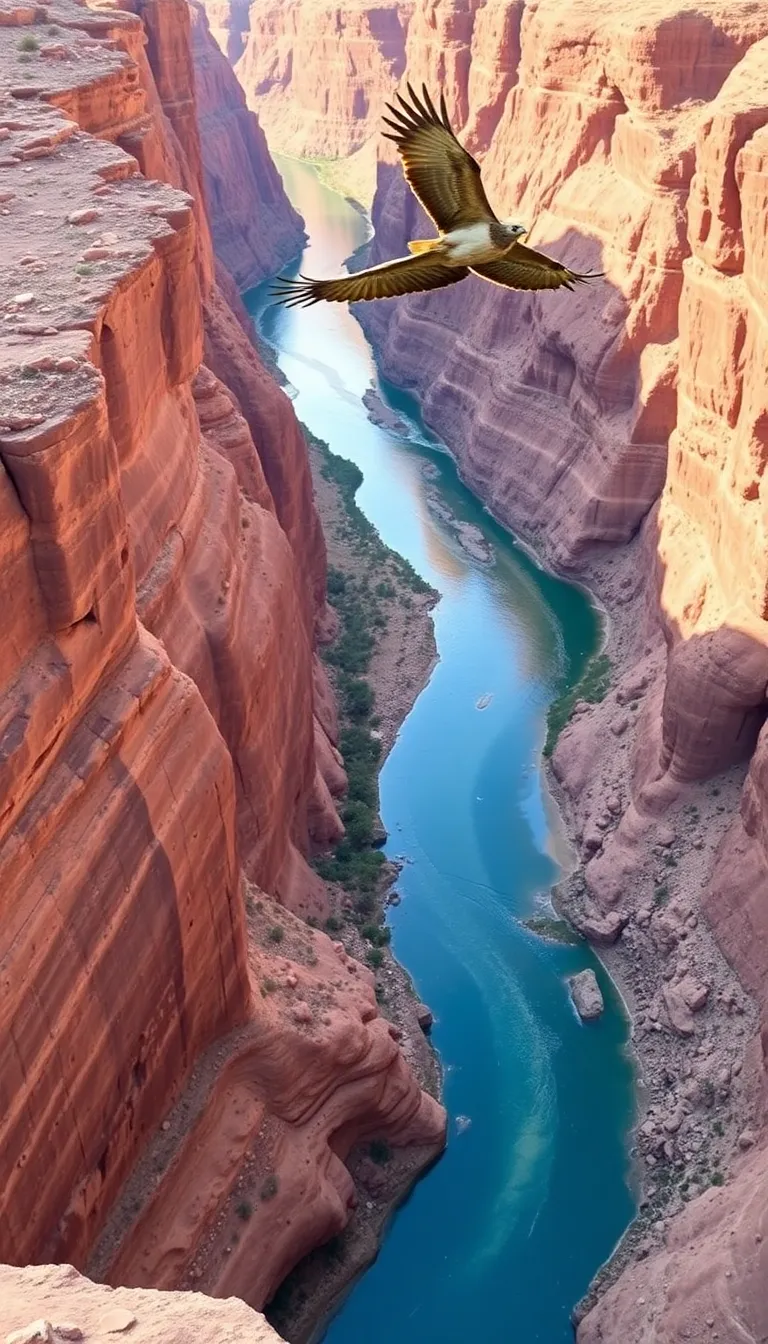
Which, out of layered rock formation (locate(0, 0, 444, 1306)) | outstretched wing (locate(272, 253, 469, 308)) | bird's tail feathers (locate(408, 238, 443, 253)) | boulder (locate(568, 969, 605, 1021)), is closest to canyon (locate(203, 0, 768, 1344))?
boulder (locate(568, 969, 605, 1021))

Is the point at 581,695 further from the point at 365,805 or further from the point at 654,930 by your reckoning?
the point at 654,930

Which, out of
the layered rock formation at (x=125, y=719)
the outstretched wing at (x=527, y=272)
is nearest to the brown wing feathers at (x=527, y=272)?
the outstretched wing at (x=527, y=272)

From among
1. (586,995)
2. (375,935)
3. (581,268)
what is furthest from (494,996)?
(581,268)

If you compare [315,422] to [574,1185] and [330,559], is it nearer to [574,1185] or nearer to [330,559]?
[330,559]

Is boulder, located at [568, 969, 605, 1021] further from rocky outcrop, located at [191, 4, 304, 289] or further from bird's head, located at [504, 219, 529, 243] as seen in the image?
rocky outcrop, located at [191, 4, 304, 289]

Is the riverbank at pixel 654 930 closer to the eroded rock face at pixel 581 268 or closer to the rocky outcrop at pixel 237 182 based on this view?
the eroded rock face at pixel 581 268

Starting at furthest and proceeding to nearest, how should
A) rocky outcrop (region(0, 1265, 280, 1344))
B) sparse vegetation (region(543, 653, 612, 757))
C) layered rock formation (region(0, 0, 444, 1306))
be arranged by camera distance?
sparse vegetation (region(543, 653, 612, 757)) < layered rock formation (region(0, 0, 444, 1306)) < rocky outcrop (region(0, 1265, 280, 1344))

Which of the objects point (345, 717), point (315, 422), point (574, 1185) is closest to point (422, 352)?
point (315, 422)
